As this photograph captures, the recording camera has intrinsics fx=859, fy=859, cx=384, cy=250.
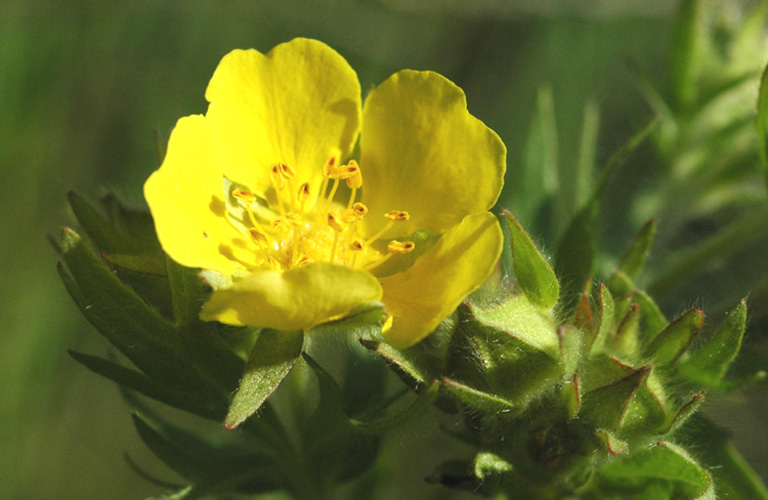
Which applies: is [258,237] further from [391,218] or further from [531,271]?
[531,271]

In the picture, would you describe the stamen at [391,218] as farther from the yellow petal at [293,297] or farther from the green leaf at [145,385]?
the green leaf at [145,385]

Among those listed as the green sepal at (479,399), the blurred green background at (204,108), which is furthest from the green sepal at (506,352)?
the blurred green background at (204,108)

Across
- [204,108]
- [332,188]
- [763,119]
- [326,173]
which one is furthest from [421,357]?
[204,108]

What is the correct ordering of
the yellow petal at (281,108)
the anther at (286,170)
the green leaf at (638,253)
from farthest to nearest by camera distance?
the green leaf at (638,253) < the anther at (286,170) < the yellow petal at (281,108)

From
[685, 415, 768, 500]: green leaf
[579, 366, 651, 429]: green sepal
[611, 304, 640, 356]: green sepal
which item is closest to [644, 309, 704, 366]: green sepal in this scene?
[611, 304, 640, 356]: green sepal

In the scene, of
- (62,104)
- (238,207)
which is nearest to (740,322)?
(238,207)

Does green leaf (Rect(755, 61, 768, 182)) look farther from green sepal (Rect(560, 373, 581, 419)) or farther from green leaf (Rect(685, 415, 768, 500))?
green sepal (Rect(560, 373, 581, 419))
